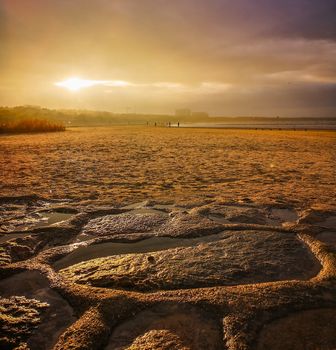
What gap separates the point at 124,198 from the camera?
184 inches

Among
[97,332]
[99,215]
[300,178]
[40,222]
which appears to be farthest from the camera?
[300,178]

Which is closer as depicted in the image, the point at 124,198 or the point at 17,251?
the point at 17,251

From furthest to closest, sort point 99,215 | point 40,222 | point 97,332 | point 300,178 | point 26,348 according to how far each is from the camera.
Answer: point 300,178 → point 99,215 → point 40,222 → point 97,332 → point 26,348

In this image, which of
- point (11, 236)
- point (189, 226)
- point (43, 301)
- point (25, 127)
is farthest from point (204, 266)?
point (25, 127)

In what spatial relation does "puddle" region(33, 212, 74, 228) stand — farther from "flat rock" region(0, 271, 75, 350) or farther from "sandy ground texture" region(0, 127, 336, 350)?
"flat rock" region(0, 271, 75, 350)

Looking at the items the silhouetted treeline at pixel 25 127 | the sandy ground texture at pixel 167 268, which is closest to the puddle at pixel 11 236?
the sandy ground texture at pixel 167 268

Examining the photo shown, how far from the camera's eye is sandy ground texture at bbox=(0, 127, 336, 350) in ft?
5.65

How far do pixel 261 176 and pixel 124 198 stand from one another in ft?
10.5

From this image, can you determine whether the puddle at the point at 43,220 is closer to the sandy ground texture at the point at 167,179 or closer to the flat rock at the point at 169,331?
the sandy ground texture at the point at 167,179

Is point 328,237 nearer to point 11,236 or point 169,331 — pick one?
point 169,331

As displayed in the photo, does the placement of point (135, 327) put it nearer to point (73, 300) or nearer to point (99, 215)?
point (73, 300)

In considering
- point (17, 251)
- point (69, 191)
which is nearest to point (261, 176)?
point (69, 191)

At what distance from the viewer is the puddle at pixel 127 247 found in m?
2.72

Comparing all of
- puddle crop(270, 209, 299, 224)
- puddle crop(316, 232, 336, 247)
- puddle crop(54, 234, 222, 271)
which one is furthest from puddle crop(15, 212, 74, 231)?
puddle crop(316, 232, 336, 247)
